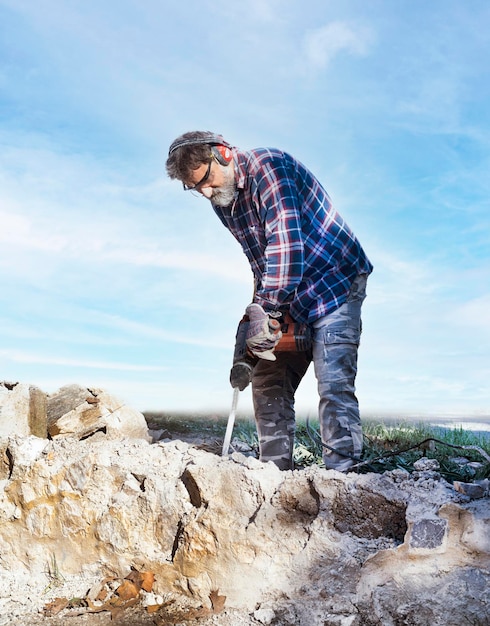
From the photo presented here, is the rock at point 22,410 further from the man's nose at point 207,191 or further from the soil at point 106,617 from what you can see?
the man's nose at point 207,191

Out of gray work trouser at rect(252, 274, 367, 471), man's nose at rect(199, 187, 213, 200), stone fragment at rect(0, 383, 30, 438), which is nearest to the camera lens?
gray work trouser at rect(252, 274, 367, 471)

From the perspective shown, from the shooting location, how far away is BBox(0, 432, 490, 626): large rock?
244 centimetres

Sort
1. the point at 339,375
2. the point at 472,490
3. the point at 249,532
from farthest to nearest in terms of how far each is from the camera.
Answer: the point at 339,375 → the point at 249,532 → the point at 472,490

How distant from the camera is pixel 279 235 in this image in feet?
11.3

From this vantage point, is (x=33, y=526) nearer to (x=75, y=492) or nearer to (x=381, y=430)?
(x=75, y=492)

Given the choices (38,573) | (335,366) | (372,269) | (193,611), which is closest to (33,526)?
(38,573)

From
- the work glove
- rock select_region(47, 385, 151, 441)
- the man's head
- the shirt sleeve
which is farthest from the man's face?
rock select_region(47, 385, 151, 441)

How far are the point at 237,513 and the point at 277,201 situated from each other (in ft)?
5.76

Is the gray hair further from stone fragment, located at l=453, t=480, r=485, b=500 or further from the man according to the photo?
stone fragment, located at l=453, t=480, r=485, b=500

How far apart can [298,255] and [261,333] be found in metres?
0.50

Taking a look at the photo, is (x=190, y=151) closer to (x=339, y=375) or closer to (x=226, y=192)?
(x=226, y=192)

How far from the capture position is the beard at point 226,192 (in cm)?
369

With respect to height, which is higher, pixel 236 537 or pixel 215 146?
pixel 215 146

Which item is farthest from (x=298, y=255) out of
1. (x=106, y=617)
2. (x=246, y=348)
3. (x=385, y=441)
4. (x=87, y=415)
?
(x=385, y=441)
